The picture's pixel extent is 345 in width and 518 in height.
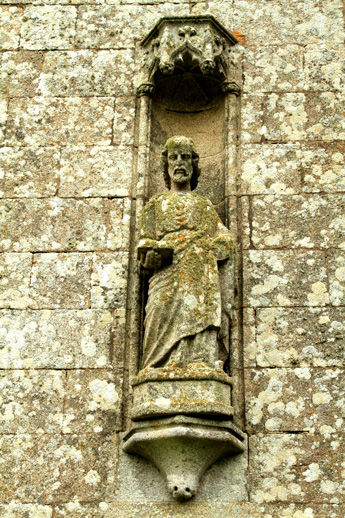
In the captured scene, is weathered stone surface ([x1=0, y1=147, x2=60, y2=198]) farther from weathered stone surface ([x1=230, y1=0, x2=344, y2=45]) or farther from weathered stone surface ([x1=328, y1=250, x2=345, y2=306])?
weathered stone surface ([x1=328, y1=250, x2=345, y2=306])

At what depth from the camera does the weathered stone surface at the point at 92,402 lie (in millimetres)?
5930

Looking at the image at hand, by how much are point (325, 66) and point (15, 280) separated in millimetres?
3281

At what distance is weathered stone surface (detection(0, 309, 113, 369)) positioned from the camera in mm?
6148

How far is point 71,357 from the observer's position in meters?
6.15

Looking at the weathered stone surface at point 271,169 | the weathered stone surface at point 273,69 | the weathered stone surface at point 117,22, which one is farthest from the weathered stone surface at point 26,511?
the weathered stone surface at point 117,22

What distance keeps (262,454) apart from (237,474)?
229 mm

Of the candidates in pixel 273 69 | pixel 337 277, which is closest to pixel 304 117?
pixel 273 69

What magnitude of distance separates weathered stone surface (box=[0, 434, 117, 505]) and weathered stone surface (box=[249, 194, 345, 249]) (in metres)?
2.02

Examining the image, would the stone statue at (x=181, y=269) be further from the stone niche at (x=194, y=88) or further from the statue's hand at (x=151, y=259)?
the stone niche at (x=194, y=88)

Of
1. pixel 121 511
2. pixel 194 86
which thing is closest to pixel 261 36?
pixel 194 86

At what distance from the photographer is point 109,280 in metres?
6.40

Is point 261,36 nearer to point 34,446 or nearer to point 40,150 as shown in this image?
point 40,150

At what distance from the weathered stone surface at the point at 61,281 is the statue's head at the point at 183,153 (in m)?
0.98

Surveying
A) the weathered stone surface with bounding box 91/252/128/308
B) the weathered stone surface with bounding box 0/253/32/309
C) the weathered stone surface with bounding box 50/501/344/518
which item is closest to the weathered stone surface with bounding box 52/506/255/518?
the weathered stone surface with bounding box 50/501/344/518
